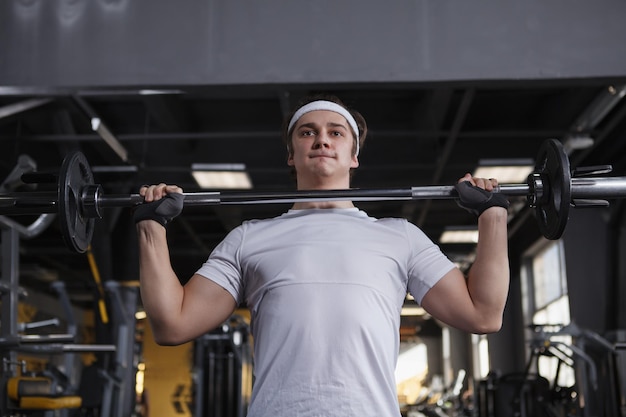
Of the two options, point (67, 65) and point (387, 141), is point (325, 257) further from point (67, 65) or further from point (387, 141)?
point (387, 141)

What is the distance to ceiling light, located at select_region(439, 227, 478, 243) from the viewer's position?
10.2 m

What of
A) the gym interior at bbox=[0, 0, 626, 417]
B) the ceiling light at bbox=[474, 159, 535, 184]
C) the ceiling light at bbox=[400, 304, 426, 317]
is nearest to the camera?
the gym interior at bbox=[0, 0, 626, 417]

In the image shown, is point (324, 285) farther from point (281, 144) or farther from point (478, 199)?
point (281, 144)

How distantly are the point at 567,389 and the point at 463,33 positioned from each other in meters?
3.37

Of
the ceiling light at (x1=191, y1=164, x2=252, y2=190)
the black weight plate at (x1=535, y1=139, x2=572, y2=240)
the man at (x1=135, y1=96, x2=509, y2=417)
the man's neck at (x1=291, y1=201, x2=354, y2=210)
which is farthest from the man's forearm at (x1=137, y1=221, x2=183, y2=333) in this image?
the ceiling light at (x1=191, y1=164, x2=252, y2=190)

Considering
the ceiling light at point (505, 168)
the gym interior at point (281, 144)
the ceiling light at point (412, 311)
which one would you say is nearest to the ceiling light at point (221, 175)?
the gym interior at point (281, 144)

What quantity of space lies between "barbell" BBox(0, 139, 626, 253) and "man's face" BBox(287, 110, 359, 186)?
0.07 meters

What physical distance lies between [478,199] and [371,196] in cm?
20

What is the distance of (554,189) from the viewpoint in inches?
61.2

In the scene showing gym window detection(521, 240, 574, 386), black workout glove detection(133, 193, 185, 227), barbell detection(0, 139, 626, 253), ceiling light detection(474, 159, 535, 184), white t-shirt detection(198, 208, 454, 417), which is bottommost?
white t-shirt detection(198, 208, 454, 417)

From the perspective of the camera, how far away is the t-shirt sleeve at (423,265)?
1412 mm

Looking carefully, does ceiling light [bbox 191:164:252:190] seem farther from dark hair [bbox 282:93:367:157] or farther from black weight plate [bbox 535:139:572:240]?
black weight plate [bbox 535:139:572:240]

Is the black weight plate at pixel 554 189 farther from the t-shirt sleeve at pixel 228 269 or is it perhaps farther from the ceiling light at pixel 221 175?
the ceiling light at pixel 221 175

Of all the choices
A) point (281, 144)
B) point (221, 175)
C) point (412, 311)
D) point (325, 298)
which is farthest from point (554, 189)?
point (412, 311)
